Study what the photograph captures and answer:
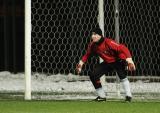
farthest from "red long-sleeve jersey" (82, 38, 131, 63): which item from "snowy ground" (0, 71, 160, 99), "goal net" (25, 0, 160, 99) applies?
"goal net" (25, 0, 160, 99)

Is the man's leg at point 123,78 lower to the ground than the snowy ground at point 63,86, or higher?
higher

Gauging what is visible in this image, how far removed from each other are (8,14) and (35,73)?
2368 mm

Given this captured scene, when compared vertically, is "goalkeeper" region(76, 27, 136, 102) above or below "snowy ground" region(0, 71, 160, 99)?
above

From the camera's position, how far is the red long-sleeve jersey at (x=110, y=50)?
8297mm

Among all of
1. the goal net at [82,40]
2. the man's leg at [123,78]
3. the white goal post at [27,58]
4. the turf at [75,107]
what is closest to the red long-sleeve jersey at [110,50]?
the man's leg at [123,78]

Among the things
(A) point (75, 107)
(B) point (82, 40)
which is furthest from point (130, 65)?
(B) point (82, 40)

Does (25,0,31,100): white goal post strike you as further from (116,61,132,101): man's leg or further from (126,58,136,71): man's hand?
(126,58,136,71): man's hand

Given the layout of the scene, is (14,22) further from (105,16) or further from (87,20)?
(105,16)

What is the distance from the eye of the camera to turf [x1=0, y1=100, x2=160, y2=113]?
6933mm

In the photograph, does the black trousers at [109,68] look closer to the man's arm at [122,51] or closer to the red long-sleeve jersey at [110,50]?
the red long-sleeve jersey at [110,50]

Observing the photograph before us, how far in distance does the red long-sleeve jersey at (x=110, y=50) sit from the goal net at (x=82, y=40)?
1541 mm

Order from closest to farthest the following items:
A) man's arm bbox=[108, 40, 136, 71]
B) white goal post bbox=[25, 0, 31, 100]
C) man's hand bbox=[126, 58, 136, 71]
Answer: man's hand bbox=[126, 58, 136, 71], man's arm bbox=[108, 40, 136, 71], white goal post bbox=[25, 0, 31, 100]

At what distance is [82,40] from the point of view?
12.6m

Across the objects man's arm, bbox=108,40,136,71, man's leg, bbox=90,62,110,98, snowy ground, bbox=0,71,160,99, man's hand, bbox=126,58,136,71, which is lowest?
snowy ground, bbox=0,71,160,99
